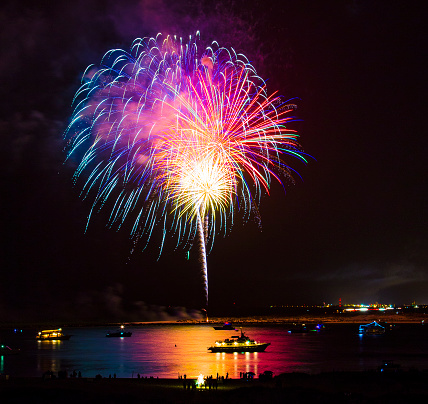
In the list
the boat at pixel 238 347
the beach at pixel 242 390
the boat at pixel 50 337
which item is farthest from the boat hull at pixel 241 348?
the boat at pixel 50 337

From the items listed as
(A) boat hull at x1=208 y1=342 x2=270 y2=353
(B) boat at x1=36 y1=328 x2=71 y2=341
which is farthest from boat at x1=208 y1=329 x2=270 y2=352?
(B) boat at x1=36 y1=328 x2=71 y2=341

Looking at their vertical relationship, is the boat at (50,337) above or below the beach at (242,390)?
below

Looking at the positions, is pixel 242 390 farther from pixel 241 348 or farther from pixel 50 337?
pixel 50 337

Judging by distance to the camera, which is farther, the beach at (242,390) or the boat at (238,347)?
the boat at (238,347)

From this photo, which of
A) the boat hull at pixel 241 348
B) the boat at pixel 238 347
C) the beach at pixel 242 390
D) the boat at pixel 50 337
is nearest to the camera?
the beach at pixel 242 390

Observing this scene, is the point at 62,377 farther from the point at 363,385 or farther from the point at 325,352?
the point at 325,352

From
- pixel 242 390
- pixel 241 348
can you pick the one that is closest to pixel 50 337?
pixel 241 348

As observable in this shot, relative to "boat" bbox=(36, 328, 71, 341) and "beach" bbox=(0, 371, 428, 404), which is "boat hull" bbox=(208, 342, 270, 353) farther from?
"boat" bbox=(36, 328, 71, 341)

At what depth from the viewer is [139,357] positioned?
3246 inches

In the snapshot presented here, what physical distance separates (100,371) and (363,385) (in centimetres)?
3539

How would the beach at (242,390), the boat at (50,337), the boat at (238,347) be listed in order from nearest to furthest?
the beach at (242,390)
the boat at (238,347)
the boat at (50,337)

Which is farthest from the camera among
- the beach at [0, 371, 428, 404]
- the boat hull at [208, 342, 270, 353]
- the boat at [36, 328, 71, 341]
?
the boat at [36, 328, 71, 341]

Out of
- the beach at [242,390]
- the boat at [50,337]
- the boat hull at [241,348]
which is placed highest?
the beach at [242,390]

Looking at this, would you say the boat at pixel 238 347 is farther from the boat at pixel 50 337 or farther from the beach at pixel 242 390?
the boat at pixel 50 337
